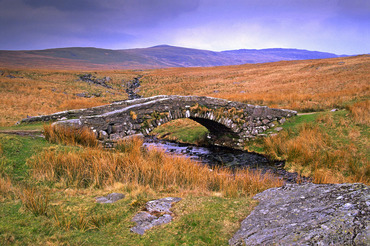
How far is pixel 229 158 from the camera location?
14055mm

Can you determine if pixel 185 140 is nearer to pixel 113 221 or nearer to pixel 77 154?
pixel 77 154

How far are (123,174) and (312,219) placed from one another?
187 inches

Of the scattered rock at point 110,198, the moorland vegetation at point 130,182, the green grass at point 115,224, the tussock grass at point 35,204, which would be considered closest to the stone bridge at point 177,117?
the moorland vegetation at point 130,182

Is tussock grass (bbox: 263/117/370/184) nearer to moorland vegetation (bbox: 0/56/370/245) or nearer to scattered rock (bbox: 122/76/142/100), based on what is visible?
moorland vegetation (bbox: 0/56/370/245)

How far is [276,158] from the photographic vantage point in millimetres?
13195

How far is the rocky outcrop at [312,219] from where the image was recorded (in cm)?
278

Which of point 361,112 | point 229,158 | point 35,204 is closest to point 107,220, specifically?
point 35,204

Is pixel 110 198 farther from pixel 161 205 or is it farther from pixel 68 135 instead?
pixel 68 135

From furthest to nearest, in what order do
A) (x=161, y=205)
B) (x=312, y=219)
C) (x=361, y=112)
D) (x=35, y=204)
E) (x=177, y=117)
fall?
1. (x=361, y=112)
2. (x=177, y=117)
3. (x=161, y=205)
4. (x=35, y=204)
5. (x=312, y=219)

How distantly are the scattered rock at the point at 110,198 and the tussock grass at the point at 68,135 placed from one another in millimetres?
4432

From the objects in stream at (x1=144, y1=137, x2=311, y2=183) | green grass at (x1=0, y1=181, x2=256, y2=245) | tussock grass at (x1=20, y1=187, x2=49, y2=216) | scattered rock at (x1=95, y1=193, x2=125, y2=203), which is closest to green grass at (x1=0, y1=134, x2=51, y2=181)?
green grass at (x1=0, y1=181, x2=256, y2=245)

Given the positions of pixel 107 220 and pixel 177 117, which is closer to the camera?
pixel 107 220

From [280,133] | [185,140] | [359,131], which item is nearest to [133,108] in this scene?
[185,140]

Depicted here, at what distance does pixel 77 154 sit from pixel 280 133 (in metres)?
11.8
